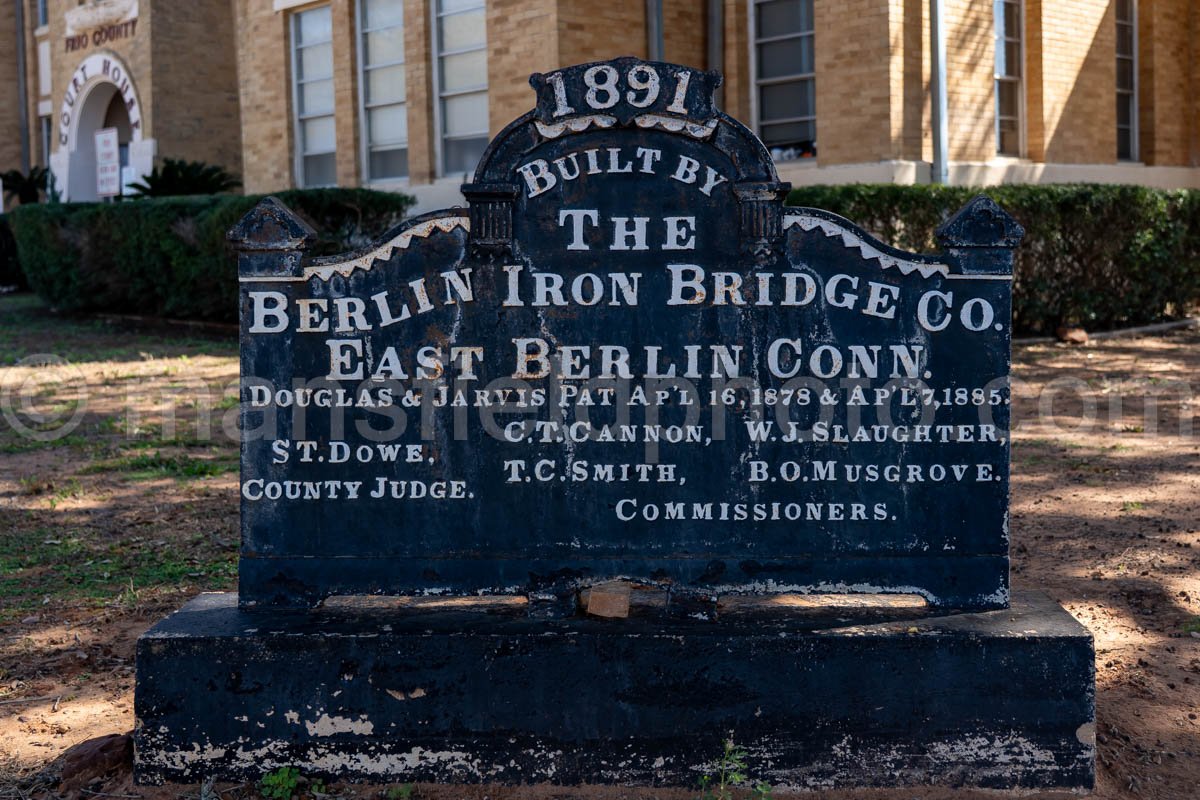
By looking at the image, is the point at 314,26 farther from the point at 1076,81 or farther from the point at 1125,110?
the point at 1125,110

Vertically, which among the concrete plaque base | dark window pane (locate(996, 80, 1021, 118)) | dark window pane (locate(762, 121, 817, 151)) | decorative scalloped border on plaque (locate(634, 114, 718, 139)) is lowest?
the concrete plaque base

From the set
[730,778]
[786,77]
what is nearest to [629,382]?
[730,778]

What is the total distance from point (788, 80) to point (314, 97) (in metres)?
7.37

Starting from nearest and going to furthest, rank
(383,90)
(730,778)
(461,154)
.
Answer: (730,778) < (461,154) < (383,90)

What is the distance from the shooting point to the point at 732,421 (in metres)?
3.54

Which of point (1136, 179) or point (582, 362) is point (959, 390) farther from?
point (1136, 179)

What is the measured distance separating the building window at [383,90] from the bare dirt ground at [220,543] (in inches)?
263

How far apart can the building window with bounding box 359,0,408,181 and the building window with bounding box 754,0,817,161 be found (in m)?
4.87

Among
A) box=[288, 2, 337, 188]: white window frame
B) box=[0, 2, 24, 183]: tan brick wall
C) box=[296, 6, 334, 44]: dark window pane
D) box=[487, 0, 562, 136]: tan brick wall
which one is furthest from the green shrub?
box=[0, 2, 24, 183]: tan brick wall

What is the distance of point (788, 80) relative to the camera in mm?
14555

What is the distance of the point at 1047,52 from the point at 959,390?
13.3 metres

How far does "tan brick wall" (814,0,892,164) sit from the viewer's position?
13.3 meters

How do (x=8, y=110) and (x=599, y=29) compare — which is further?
(x=8, y=110)

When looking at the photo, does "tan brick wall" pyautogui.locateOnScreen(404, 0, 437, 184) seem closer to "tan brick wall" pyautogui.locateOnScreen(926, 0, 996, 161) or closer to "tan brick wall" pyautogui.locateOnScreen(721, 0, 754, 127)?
"tan brick wall" pyautogui.locateOnScreen(721, 0, 754, 127)
